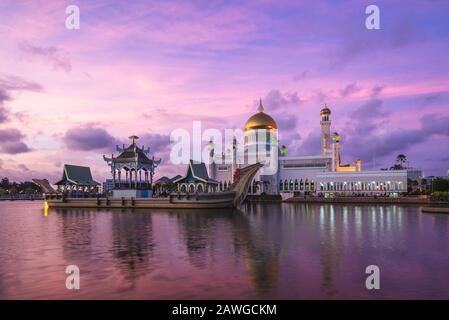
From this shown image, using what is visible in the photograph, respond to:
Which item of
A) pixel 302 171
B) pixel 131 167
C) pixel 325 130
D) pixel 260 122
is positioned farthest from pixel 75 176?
pixel 325 130

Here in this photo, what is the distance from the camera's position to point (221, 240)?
86.3ft

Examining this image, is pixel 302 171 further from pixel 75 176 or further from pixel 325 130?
pixel 75 176

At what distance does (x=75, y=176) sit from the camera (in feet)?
262

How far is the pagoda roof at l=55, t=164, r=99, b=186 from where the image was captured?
3098 inches

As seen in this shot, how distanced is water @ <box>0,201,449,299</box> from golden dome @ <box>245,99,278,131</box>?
256 feet

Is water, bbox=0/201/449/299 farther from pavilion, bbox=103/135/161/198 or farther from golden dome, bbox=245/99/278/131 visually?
golden dome, bbox=245/99/278/131

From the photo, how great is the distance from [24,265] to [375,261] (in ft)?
56.4

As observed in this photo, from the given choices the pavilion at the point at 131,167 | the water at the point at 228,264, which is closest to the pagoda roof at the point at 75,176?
the pavilion at the point at 131,167

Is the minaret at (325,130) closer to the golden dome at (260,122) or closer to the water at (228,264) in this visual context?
the golden dome at (260,122)

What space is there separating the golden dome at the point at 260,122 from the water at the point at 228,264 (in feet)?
256

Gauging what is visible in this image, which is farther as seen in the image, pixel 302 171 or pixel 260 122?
pixel 260 122

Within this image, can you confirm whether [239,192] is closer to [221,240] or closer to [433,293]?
[221,240]

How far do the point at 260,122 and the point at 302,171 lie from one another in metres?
18.3
